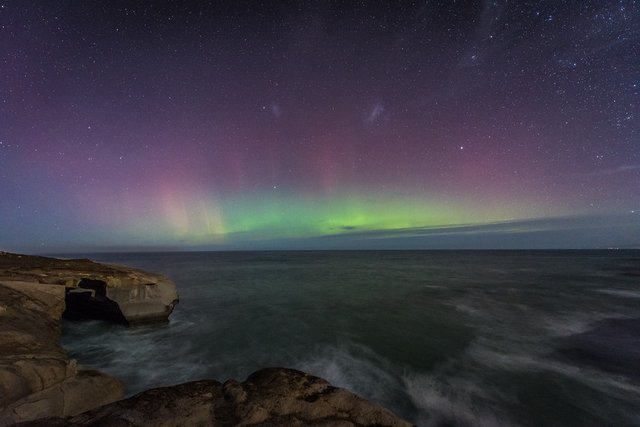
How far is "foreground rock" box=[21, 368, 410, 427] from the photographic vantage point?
3490 millimetres

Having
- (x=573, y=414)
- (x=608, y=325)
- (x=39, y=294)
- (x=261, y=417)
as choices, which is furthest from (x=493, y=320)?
(x=39, y=294)

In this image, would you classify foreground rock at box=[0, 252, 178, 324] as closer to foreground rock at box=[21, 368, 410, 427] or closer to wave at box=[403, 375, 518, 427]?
foreground rock at box=[21, 368, 410, 427]

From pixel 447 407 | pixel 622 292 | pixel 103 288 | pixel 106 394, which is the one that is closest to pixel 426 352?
pixel 447 407

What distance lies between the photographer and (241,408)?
149 inches

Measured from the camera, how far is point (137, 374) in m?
9.39

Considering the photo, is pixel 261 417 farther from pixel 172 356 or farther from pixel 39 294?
pixel 39 294

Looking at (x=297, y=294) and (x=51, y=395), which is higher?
(x=51, y=395)

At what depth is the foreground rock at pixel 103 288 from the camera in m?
12.3

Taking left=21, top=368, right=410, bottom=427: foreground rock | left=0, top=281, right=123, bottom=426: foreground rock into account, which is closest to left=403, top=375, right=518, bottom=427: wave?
left=21, top=368, right=410, bottom=427: foreground rock

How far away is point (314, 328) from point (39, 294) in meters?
11.4

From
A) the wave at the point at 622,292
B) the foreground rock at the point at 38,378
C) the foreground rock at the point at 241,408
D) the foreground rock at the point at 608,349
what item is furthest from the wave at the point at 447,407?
the wave at the point at 622,292

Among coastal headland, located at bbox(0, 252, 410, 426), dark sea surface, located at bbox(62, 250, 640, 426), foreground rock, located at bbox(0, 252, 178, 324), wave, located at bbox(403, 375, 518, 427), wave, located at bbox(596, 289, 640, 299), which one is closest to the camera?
coastal headland, located at bbox(0, 252, 410, 426)

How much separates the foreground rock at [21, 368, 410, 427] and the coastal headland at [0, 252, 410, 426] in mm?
11

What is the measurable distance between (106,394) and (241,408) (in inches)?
184
